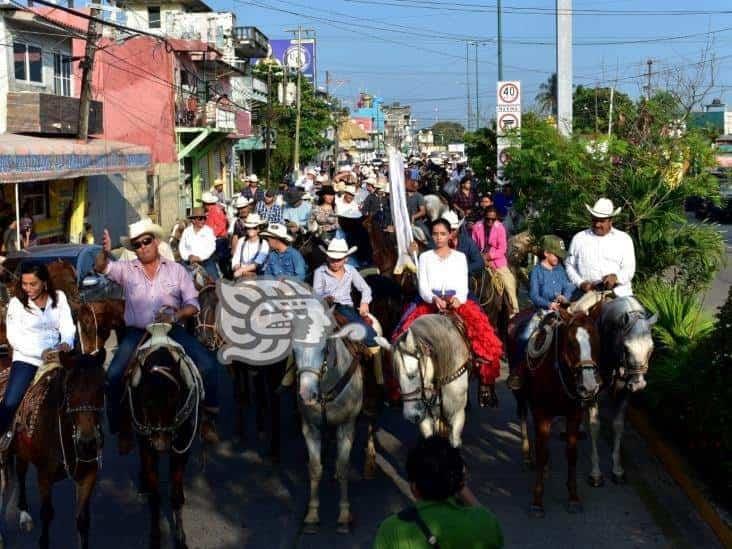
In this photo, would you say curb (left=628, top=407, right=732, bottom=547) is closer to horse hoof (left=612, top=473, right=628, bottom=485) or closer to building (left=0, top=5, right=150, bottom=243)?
horse hoof (left=612, top=473, right=628, bottom=485)

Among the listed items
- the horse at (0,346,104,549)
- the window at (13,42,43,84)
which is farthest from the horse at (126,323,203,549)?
the window at (13,42,43,84)

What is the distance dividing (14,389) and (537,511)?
4.43 m

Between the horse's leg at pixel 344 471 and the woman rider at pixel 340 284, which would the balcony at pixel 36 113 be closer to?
the woman rider at pixel 340 284

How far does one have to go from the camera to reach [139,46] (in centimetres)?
3906

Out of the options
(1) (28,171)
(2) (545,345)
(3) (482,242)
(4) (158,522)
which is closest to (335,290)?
(2) (545,345)

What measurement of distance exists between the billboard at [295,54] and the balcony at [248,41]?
15.4 feet

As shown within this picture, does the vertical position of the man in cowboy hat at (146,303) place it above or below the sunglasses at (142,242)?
below

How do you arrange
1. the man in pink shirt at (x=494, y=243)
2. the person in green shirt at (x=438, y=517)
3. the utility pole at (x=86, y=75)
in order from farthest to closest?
the utility pole at (x=86, y=75) → the man in pink shirt at (x=494, y=243) → the person in green shirt at (x=438, y=517)

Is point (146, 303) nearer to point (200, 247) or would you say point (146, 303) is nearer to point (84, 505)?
point (84, 505)

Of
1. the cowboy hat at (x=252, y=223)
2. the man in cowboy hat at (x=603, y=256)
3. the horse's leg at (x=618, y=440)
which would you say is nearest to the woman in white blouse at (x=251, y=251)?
the cowboy hat at (x=252, y=223)

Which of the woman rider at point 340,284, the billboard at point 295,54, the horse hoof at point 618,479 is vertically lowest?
the horse hoof at point 618,479

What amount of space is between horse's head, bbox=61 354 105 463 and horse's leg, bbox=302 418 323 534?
1.83 metres

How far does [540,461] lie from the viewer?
7.96 metres

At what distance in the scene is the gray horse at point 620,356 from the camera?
809 centimetres
